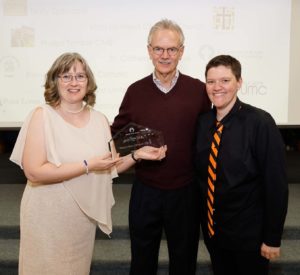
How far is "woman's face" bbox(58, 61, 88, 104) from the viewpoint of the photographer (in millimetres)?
1833

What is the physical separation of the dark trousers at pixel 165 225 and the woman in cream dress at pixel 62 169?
276 mm

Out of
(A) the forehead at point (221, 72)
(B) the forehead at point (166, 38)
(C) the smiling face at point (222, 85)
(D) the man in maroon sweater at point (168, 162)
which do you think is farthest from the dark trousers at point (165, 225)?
(B) the forehead at point (166, 38)

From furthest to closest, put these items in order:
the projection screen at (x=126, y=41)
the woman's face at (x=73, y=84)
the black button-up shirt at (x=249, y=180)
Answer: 1. the projection screen at (x=126, y=41)
2. the woman's face at (x=73, y=84)
3. the black button-up shirt at (x=249, y=180)

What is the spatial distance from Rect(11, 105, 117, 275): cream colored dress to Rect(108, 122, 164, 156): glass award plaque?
8cm

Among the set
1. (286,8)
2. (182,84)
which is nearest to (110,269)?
(182,84)

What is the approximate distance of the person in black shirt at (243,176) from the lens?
1737mm

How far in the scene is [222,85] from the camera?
1.82 metres

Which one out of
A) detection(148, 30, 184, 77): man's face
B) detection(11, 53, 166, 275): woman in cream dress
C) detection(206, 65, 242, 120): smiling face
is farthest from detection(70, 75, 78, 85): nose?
detection(206, 65, 242, 120): smiling face

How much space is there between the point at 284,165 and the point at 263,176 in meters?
0.11

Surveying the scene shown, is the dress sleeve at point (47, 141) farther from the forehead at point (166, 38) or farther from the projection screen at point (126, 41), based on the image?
the projection screen at point (126, 41)

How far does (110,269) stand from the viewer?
3.10m

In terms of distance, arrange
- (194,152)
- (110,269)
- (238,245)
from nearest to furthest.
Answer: (238,245)
(194,152)
(110,269)

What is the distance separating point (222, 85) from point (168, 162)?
0.57 m

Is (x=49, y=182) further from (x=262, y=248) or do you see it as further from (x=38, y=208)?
(x=262, y=248)
